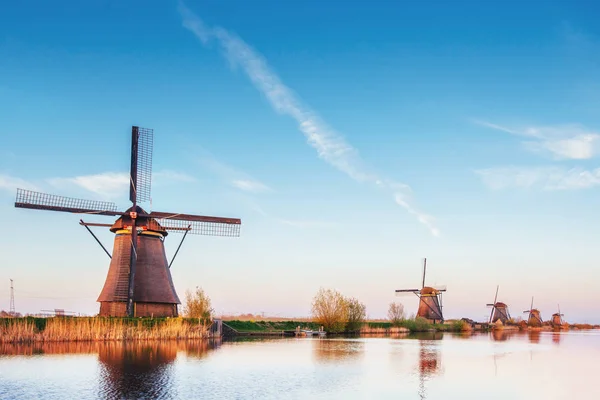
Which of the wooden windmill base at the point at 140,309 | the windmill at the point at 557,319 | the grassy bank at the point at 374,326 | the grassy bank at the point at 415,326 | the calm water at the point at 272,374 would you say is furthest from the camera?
the windmill at the point at 557,319

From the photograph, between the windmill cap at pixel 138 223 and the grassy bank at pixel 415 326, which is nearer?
the windmill cap at pixel 138 223

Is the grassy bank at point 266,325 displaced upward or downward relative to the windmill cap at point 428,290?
downward

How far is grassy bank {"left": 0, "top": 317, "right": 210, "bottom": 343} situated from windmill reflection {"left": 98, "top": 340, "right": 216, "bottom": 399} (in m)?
1.09

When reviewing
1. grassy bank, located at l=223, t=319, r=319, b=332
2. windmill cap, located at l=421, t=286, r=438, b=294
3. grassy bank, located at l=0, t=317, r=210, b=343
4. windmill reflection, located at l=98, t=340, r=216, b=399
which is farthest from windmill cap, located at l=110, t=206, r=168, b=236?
windmill cap, located at l=421, t=286, r=438, b=294

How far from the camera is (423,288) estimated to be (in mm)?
71812

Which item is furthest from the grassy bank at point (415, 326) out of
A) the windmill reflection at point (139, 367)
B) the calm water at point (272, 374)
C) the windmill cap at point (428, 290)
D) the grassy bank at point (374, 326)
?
the windmill reflection at point (139, 367)

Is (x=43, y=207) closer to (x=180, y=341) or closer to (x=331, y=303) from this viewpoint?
(x=180, y=341)

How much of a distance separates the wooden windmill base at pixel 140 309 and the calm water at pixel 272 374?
12.5 ft

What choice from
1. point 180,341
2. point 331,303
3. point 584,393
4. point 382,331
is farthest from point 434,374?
point 382,331

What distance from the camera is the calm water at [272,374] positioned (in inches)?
623

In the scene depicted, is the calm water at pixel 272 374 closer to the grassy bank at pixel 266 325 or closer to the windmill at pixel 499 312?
the grassy bank at pixel 266 325

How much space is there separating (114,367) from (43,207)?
1635 cm

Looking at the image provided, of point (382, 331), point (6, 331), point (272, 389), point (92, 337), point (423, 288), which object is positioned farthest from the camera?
point (423, 288)

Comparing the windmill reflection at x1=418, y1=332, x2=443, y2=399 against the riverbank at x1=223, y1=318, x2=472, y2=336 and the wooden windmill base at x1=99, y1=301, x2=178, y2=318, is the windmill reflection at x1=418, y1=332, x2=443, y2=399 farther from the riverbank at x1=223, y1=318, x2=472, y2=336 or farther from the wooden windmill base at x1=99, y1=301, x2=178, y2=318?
the riverbank at x1=223, y1=318, x2=472, y2=336
